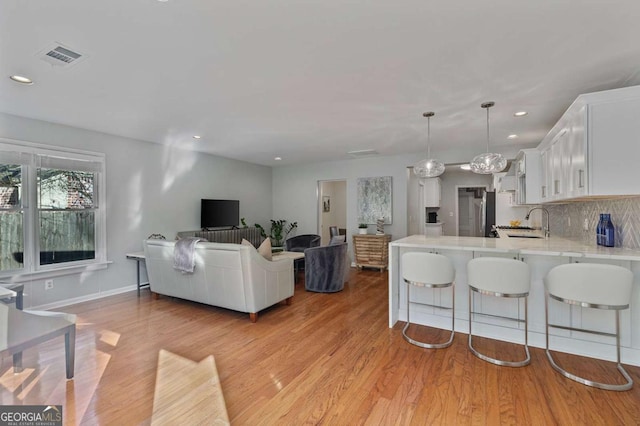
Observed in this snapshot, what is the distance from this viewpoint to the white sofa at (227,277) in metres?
3.44

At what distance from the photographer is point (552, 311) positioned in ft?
9.22

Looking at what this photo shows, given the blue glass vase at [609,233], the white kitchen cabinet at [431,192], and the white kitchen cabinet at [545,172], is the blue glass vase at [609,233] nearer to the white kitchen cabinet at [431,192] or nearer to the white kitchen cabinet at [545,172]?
the white kitchen cabinet at [545,172]

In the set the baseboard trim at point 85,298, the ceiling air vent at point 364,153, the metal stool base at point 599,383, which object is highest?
the ceiling air vent at point 364,153

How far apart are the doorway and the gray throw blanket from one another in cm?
415

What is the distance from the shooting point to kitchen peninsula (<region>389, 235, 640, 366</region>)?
2.50 meters

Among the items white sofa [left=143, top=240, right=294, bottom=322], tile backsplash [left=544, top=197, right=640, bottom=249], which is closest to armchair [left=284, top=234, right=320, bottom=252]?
white sofa [left=143, top=240, right=294, bottom=322]

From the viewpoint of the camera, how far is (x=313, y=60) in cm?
241

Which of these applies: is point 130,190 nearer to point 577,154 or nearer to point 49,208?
point 49,208

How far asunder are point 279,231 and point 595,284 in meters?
6.35

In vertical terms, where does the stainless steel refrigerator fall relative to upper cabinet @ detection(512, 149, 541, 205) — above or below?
below

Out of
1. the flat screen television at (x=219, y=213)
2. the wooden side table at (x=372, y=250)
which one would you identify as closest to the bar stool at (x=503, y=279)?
the wooden side table at (x=372, y=250)

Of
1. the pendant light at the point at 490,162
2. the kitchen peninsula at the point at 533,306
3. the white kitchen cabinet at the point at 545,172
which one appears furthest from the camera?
the white kitchen cabinet at the point at 545,172

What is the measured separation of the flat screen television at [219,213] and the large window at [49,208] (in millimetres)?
1804

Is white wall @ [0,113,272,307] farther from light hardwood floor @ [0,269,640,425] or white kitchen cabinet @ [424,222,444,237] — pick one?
white kitchen cabinet @ [424,222,444,237]
